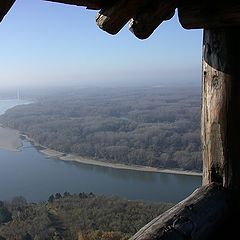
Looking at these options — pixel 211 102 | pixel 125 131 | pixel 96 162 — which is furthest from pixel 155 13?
pixel 125 131

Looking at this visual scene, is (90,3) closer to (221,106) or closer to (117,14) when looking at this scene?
(117,14)

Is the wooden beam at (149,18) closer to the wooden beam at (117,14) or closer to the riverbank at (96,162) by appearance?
the wooden beam at (117,14)

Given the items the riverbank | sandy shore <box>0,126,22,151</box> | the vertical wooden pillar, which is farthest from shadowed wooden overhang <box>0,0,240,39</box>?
sandy shore <box>0,126,22,151</box>

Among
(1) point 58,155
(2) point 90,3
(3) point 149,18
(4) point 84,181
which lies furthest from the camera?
(1) point 58,155

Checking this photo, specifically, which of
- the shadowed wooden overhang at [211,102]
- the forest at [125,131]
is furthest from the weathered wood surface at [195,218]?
the forest at [125,131]

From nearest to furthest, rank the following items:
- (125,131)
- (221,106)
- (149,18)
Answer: (149,18) < (221,106) < (125,131)

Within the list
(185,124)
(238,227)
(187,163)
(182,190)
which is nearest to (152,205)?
(182,190)

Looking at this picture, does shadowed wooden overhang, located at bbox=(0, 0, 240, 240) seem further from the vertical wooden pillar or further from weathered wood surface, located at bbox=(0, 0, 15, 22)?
weathered wood surface, located at bbox=(0, 0, 15, 22)
